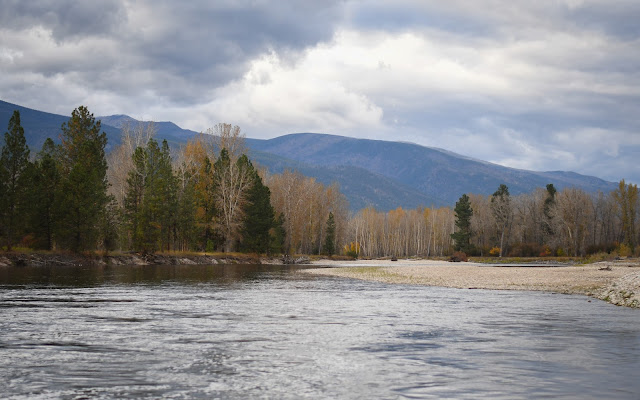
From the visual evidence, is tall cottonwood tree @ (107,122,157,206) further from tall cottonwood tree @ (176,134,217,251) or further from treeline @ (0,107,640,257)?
tall cottonwood tree @ (176,134,217,251)

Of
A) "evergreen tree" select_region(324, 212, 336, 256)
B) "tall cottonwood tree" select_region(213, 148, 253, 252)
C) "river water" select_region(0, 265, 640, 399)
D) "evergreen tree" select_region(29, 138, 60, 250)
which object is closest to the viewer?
"river water" select_region(0, 265, 640, 399)

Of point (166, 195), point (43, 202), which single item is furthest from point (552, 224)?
point (43, 202)

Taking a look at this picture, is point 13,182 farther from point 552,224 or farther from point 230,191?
point 552,224


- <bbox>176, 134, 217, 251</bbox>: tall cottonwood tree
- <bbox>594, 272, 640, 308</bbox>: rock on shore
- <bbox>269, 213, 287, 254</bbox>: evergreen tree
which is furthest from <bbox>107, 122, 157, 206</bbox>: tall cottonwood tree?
<bbox>594, 272, 640, 308</bbox>: rock on shore

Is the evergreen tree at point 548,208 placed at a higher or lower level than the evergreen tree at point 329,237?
higher

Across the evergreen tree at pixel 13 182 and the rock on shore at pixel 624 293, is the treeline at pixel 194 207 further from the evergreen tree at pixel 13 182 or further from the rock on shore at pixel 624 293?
the rock on shore at pixel 624 293

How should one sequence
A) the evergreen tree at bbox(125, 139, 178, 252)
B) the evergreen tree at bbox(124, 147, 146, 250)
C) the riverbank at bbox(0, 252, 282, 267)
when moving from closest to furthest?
the riverbank at bbox(0, 252, 282, 267) < the evergreen tree at bbox(124, 147, 146, 250) < the evergreen tree at bbox(125, 139, 178, 252)

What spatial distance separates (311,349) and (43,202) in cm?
6534

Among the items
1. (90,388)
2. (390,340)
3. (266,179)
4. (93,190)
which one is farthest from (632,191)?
(90,388)

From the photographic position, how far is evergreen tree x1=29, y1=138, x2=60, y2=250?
69.4 m

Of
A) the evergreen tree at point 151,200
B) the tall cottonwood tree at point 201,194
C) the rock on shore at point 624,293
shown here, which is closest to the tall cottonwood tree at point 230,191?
the tall cottonwood tree at point 201,194

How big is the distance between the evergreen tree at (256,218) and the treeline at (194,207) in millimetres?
198

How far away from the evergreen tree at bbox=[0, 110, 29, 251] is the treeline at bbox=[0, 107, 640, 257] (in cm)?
13

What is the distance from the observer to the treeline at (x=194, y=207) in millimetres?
70188
